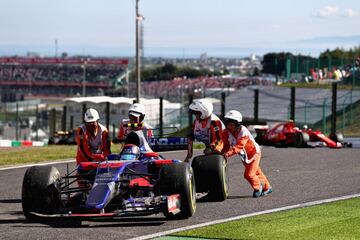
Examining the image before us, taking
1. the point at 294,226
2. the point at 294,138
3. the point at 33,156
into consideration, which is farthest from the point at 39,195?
the point at 294,138

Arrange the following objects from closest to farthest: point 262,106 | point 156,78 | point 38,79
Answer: point 262,106, point 38,79, point 156,78

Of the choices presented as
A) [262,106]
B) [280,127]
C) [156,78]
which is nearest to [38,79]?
[156,78]

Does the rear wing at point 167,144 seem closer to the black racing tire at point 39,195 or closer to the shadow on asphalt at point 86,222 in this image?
the shadow on asphalt at point 86,222

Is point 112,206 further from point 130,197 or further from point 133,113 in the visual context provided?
point 133,113

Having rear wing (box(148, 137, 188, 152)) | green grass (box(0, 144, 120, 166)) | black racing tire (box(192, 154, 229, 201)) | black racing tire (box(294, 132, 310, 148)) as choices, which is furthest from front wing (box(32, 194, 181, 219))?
black racing tire (box(294, 132, 310, 148))

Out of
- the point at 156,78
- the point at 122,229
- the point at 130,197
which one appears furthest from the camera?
the point at 156,78

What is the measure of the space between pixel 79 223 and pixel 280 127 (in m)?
16.6

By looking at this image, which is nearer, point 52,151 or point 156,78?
point 52,151

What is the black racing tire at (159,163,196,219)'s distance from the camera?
42.8 ft

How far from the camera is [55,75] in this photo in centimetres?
16988

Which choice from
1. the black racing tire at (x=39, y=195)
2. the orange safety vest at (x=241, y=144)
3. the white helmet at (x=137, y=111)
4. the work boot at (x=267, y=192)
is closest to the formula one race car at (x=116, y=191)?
the black racing tire at (x=39, y=195)

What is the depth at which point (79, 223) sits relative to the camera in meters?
13.0

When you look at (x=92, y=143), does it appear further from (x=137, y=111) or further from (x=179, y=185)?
(x=179, y=185)

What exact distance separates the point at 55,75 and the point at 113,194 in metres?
159
